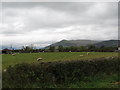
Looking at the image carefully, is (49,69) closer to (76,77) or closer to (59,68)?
(59,68)

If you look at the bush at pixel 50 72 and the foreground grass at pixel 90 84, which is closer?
the bush at pixel 50 72

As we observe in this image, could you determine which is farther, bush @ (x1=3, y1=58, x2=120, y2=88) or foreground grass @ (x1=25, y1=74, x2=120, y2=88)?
foreground grass @ (x1=25, y1=74, x2=120, y2=88)

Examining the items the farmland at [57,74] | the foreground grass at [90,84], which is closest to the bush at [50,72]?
the farmland at [57,74]

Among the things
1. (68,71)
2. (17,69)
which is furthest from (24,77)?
(68,71)

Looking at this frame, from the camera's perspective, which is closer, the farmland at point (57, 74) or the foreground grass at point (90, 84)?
the farmland at point (57, 74)

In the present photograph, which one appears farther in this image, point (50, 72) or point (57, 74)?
point (57, 74)

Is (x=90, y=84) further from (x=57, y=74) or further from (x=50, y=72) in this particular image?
(x=50, y=72)

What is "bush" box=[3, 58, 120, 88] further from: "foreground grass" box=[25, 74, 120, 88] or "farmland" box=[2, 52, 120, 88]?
"foreground grass" box=[25, 74, 120, 88]

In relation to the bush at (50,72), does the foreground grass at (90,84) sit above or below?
below

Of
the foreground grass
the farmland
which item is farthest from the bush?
the foreground grass

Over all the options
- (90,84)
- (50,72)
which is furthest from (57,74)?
(90,84)

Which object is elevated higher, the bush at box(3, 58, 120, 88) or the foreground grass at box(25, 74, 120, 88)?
the bush at box(3, 58, 120, 88)

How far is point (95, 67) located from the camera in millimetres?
9641

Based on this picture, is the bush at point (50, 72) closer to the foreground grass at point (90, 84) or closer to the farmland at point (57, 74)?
the farmland at point (57, 74)
